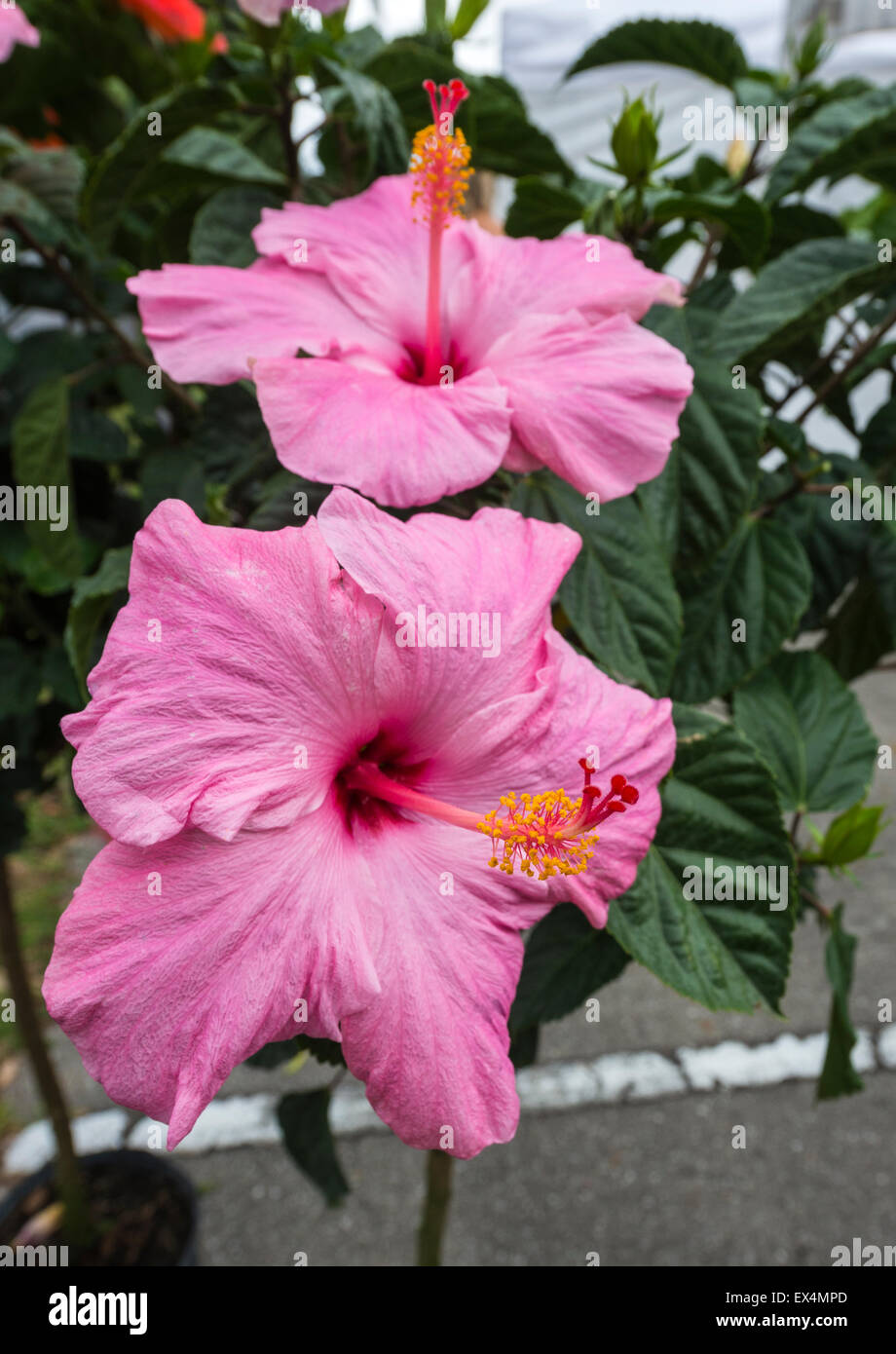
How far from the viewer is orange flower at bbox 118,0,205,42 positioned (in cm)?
107

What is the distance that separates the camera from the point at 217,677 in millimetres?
419

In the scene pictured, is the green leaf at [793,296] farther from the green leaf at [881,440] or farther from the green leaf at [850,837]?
the green leaf at [850,837]

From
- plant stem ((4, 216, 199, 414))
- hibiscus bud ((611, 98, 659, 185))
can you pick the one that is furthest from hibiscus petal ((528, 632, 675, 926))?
plant stem ((4, 216, 199, 414))

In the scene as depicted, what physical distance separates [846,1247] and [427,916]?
5.58ft

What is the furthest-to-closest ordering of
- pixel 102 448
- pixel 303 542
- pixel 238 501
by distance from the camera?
pixel 102 448, pixel 238 501, pixel 303 542

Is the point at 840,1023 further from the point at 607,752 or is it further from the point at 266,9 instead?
the point at 266,9

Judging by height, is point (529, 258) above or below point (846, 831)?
above

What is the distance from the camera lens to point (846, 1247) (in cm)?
171

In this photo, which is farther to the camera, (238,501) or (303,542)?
(238,501)

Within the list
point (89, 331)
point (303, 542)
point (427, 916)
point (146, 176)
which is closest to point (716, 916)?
point (427, 916)

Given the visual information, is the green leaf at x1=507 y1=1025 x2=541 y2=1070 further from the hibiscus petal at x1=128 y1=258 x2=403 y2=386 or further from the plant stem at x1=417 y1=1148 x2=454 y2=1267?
the hibiscus petal at x1=128 y1=258 x2=403 y2=386

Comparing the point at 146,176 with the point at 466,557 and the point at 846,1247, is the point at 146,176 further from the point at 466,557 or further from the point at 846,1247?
the point at 846,1247

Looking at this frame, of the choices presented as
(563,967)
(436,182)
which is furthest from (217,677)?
(563,967)

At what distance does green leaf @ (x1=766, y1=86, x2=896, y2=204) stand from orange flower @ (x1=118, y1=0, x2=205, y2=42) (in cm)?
70
